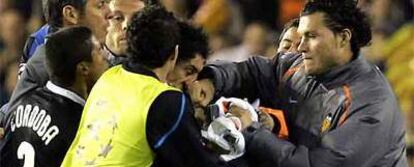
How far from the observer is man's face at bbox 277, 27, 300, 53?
5.99m

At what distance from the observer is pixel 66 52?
5156mm

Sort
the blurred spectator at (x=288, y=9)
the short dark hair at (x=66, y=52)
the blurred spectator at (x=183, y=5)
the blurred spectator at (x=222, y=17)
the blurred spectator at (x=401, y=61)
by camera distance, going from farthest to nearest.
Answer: the blurred spectator at (x=222, y=17) < the blurred spectator at (x=183, y=5) < the blurred spectator at (x=288, y=9) < the blurred spectator at (x=401, y=61) < the short dark hair at (x=66, y=52)

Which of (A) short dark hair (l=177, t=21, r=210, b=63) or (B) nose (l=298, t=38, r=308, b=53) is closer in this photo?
(A) short dark hair (l=177, t=21, r=210, b=63)

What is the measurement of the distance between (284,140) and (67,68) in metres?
0.91

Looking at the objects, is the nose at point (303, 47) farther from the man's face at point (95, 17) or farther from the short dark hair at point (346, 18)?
the man's face at point (95, 17)

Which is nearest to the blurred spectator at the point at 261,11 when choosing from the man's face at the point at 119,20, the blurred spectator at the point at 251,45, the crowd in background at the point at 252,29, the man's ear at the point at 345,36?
the crowd in background at the point at 252,29

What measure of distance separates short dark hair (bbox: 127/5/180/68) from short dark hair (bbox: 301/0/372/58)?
0.75 metres

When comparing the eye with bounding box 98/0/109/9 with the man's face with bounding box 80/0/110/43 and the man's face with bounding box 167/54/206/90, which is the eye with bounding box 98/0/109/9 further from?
the man's face with bounding box 167/54/206/90

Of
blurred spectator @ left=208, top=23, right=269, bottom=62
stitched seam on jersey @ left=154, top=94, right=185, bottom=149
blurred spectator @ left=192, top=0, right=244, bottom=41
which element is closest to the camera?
stitched seam on jersey @ left=154, top=94, right=185, bottom=149

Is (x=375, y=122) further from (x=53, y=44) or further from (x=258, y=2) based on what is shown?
(x=258, y=2)

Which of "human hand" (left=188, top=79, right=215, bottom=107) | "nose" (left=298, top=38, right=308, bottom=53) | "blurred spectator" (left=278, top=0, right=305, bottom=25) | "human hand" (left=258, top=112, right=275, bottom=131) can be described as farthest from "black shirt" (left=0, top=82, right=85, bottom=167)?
"blurred spectator" (left=278, top=0, right=305, bottom=25)

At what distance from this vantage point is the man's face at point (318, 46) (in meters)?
5.38

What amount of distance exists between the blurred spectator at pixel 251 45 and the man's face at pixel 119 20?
4626 mm

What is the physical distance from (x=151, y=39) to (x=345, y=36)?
938 mm
